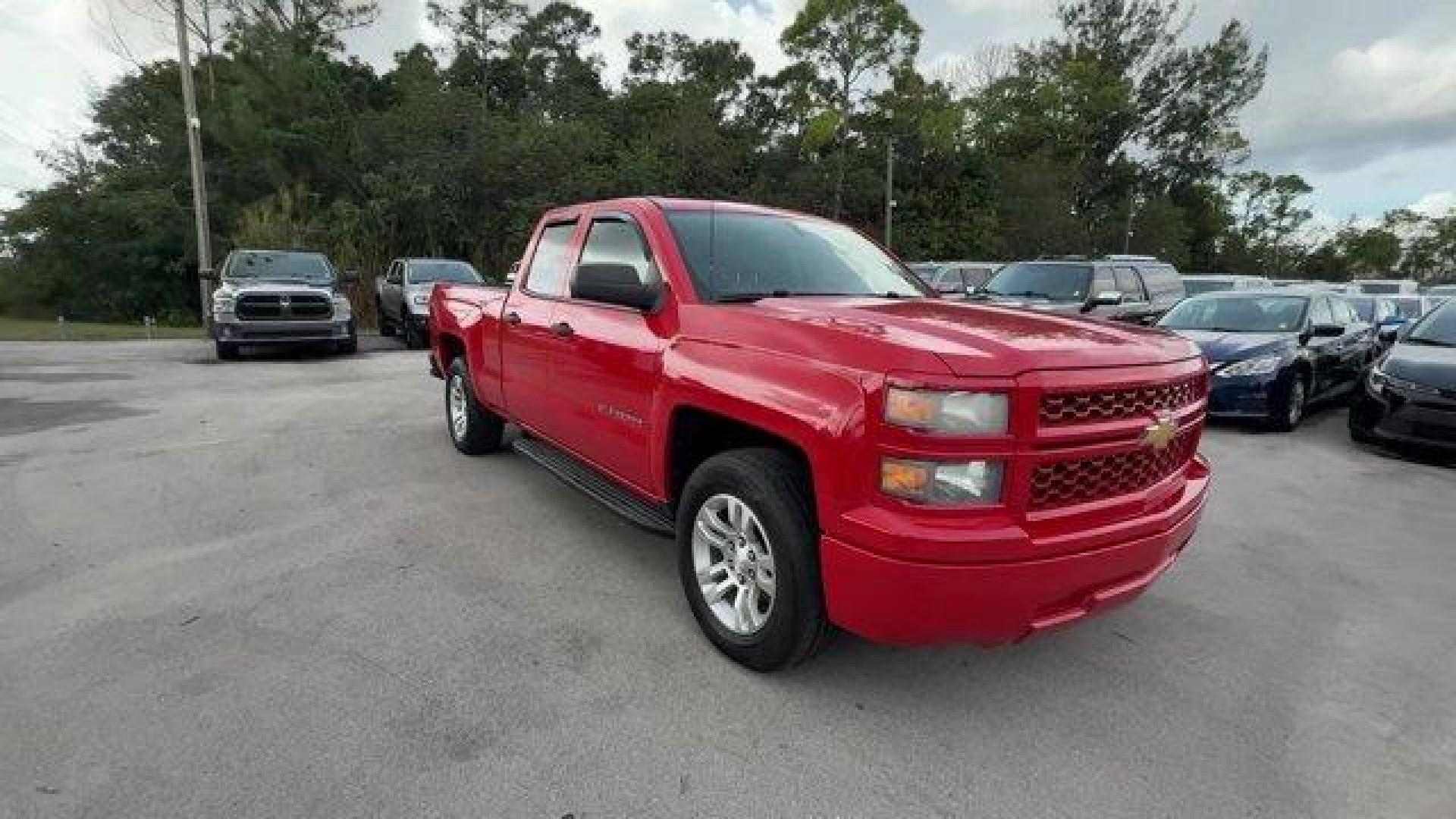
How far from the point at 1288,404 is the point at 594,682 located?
815cm

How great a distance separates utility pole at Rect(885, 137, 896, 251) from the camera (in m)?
34.3

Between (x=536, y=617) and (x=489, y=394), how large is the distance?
2.40m

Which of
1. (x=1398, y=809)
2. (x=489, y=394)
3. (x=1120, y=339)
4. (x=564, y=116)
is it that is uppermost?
(x=564, y=116)

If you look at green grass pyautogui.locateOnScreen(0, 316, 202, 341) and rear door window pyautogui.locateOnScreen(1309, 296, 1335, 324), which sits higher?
rear door window pyautogui.locateOnScreen(1309, 296, 1335, 324)

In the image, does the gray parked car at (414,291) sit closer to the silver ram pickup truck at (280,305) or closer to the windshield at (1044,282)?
the silver ram pickup truck at (280,305)

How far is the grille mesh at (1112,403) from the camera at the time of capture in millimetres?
2465

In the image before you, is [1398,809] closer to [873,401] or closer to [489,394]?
[873,401]

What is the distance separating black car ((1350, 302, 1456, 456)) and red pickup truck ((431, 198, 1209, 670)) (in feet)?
17.2

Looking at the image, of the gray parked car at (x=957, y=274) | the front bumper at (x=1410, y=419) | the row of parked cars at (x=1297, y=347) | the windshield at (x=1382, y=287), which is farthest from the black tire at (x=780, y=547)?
the windshield at (x=1382, y=287)

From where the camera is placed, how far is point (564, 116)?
34969 mm

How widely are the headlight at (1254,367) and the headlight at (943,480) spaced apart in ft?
23.4

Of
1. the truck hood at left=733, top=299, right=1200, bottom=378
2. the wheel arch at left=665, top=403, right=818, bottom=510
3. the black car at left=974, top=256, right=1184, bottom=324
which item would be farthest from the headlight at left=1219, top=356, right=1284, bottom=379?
the wheel arch at left=665, top=403, right=818, bottom=510

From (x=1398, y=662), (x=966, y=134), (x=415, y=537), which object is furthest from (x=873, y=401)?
(x=966, y=134)

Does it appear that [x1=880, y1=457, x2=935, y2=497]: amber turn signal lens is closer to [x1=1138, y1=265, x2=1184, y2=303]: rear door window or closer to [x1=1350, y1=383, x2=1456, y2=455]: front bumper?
[x1=1350, y1=383, x2=1456, y2=455]: front bumper
